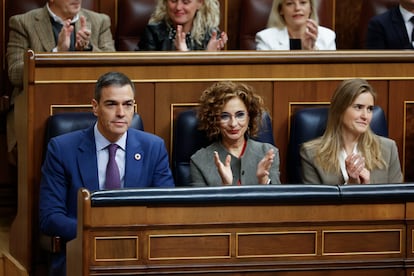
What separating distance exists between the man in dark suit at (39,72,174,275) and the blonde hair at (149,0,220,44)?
1.99ft

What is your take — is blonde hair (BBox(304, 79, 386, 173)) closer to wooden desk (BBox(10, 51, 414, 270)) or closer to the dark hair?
wooden desk (BBox(10, 51, 414, 270))

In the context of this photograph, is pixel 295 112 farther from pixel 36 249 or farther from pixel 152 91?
pixel 36 249

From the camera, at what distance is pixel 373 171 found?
2520 mm

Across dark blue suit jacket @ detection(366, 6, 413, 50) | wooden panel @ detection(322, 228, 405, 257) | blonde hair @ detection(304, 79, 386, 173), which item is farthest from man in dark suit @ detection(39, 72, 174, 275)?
dark blue suit jacket @ detection(366, 6, 413, 50)

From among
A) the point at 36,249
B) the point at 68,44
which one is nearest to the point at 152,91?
the point at 68,44

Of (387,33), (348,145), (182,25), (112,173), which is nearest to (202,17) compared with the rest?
(182,25)

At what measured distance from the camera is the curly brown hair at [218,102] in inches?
96.5

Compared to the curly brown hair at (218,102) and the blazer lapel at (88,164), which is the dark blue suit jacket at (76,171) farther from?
the curly brown hair at (218,102)

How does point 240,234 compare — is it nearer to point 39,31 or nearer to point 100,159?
point 100,159

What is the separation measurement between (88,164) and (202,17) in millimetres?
750

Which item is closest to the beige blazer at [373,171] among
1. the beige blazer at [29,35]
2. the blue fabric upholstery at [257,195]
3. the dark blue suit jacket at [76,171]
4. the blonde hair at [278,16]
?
the dark blue suit jacket at [76,171]

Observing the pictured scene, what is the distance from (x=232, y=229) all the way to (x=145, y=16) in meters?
1.27

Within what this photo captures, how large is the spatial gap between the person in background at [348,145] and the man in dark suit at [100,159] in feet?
1.16

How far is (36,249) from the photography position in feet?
8.18
